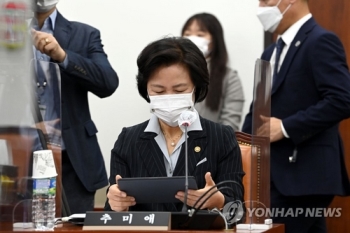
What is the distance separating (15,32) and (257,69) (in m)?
Answer: 0.82

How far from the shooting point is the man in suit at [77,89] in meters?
4.15

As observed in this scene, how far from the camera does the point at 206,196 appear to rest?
2.84 meters

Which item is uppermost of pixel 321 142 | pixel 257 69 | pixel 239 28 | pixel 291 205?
pixel 239 28

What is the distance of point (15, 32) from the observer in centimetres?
284

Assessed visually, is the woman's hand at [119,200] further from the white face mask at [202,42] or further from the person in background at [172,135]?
the white face mask at [202,42]

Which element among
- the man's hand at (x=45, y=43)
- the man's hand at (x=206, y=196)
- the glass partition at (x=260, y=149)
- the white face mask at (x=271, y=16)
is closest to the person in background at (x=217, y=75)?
the white face mask at (x=271, y=16)

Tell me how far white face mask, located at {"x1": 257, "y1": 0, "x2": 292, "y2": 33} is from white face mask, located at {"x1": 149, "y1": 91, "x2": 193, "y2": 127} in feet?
4.70

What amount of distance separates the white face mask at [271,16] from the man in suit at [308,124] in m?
0.16

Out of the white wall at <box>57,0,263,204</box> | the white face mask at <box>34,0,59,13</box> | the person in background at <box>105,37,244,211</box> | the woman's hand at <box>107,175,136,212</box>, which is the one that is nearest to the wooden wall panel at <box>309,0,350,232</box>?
the white wall at <box>57,0,263,204</box>

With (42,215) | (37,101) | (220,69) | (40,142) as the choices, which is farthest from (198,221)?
(220,69)

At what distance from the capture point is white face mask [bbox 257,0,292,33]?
180 inches

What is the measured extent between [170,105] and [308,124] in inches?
47.1

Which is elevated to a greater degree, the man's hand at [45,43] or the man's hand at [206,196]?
the man's hand at [45,43]

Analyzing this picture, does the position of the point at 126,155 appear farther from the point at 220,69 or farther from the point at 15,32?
the point at 220,69
